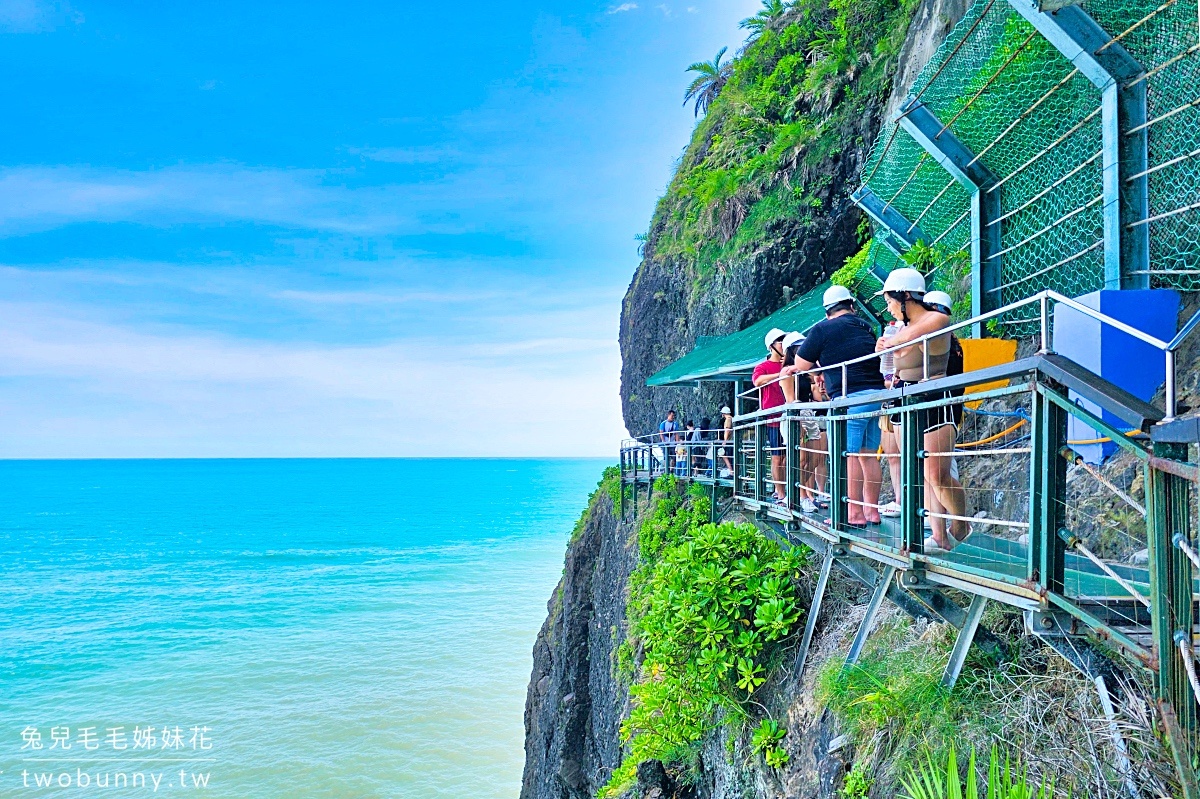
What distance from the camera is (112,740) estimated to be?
83.9 feet

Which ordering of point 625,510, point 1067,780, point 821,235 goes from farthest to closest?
point 625,510
point 821,235
point 1067,780

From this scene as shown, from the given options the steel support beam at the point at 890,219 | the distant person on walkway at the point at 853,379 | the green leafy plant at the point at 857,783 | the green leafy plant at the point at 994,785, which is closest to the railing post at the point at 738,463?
the distant person on walkway at the point at 853,379

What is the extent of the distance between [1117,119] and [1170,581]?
178 inches

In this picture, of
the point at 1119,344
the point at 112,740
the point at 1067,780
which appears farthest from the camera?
the point at 112,740

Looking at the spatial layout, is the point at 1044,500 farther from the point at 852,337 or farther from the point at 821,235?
the point at 821,235

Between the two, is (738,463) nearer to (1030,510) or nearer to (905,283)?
(905,283)

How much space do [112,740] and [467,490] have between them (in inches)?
5541

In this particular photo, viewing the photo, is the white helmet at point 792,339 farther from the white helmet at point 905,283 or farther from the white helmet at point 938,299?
the white helmet at point 905,283

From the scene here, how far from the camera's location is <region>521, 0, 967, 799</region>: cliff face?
22.7ft

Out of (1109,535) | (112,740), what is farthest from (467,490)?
(1109,535)

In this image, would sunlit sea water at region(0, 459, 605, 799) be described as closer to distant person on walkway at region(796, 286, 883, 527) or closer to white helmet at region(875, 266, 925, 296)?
distant person on walkway at region(796, 286, 883, 527)

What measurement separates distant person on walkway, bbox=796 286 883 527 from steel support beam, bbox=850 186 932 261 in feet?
16.2

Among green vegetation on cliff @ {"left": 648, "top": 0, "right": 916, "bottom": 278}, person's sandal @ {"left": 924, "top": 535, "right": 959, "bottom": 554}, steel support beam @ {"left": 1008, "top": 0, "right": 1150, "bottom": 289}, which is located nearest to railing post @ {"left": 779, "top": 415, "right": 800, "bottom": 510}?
person's sandal @ {"left": 924, "top": 535, "right": 959, "bottom": 554}

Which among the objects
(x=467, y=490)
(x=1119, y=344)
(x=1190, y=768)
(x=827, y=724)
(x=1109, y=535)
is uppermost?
(x=1119, y=344)
